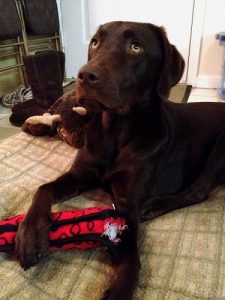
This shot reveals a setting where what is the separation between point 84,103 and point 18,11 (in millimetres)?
2124

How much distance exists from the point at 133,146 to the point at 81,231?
37 centimetres

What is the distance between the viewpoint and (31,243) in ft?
2.77

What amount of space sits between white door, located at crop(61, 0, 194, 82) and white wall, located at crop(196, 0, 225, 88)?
147mm

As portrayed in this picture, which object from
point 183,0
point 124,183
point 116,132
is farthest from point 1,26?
point 124,183

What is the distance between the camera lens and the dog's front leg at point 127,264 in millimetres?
763

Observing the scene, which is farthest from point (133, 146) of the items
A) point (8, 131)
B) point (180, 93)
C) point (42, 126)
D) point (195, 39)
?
point (195, 39)

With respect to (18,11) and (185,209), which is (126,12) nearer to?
(18,11)

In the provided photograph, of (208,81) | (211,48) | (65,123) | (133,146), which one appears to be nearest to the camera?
(133,146)

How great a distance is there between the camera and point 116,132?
3.68 ft

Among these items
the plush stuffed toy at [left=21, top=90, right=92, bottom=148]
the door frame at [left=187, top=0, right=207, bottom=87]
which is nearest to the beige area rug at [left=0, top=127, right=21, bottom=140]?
the plush stuffed toy at [left=21, top=90, right=92, bottom=148]

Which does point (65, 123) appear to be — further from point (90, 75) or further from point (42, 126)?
point (90, 75)

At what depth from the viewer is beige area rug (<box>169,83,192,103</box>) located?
263cm

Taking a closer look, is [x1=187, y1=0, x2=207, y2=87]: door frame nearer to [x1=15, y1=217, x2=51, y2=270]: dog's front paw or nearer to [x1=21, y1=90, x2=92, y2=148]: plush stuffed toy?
[x1=21, y1=90, x2=92, y2=148]: plush stuffed toy

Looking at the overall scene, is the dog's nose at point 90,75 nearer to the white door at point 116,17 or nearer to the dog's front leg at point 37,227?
the dog's front leg at point 37,227
